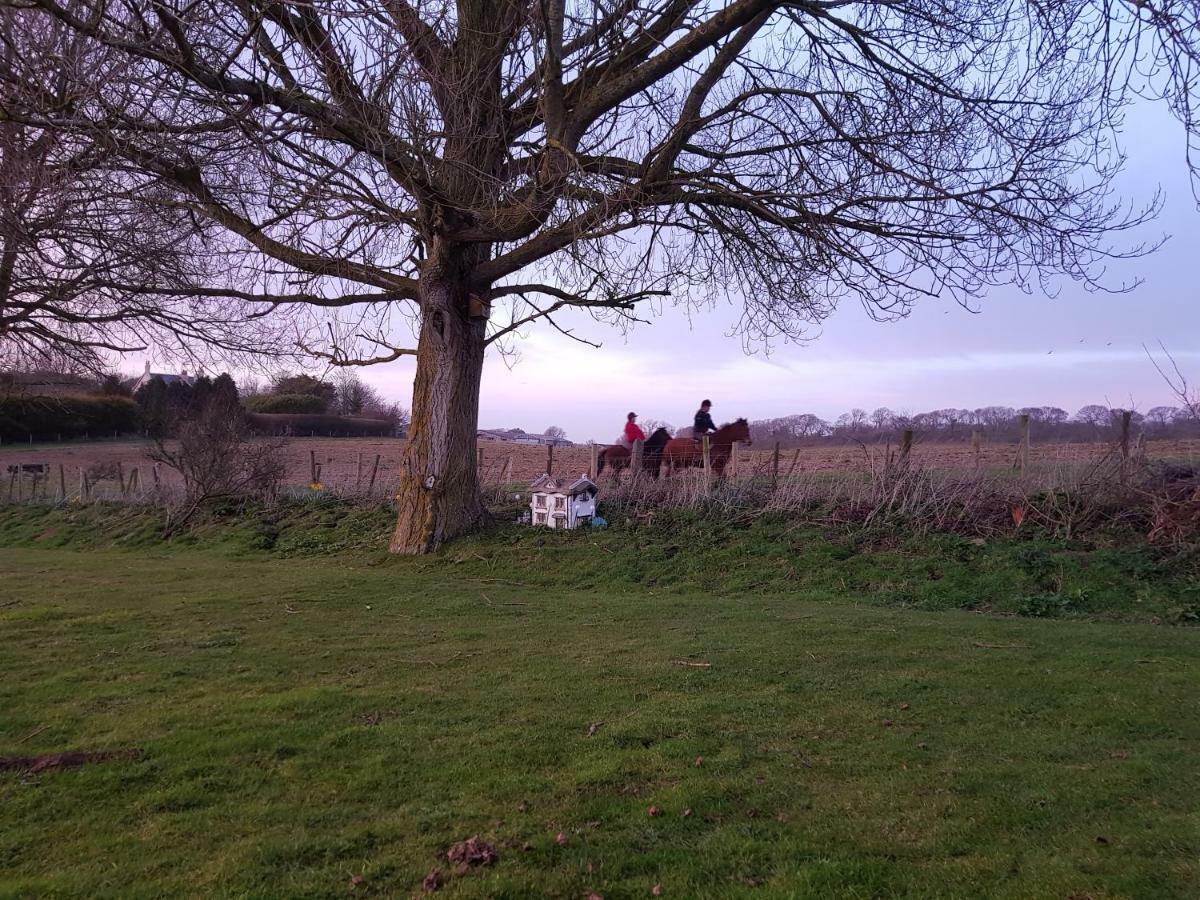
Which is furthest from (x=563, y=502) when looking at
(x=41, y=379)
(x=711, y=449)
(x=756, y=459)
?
(x=41, y=379)

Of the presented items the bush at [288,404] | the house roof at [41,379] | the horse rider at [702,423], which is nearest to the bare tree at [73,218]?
the house roof at [41,379]

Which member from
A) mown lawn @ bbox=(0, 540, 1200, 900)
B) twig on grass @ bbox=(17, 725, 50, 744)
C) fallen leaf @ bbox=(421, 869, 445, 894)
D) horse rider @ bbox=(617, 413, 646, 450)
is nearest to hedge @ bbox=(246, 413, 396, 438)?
horse rider @ bbox=(617, 413, 646, 450)

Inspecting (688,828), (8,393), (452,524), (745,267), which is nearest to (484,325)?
(452,524)

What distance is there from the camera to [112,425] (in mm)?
51500

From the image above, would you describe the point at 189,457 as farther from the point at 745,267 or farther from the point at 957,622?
the point at 957,622

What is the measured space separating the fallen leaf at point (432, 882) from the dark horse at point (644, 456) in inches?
560

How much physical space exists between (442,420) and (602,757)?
10.4m

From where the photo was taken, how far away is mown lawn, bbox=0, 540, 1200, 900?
3.62 metres

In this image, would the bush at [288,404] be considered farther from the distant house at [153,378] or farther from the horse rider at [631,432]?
the horse rider at [631,432]

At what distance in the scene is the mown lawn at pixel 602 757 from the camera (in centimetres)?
362

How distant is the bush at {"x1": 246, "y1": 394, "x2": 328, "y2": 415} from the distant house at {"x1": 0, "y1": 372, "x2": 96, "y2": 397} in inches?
1121

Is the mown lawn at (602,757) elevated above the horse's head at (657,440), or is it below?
below

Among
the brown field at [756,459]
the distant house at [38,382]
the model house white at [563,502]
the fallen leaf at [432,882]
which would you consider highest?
the distant house at [38,382]

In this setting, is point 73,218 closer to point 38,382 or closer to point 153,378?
point 38,382
